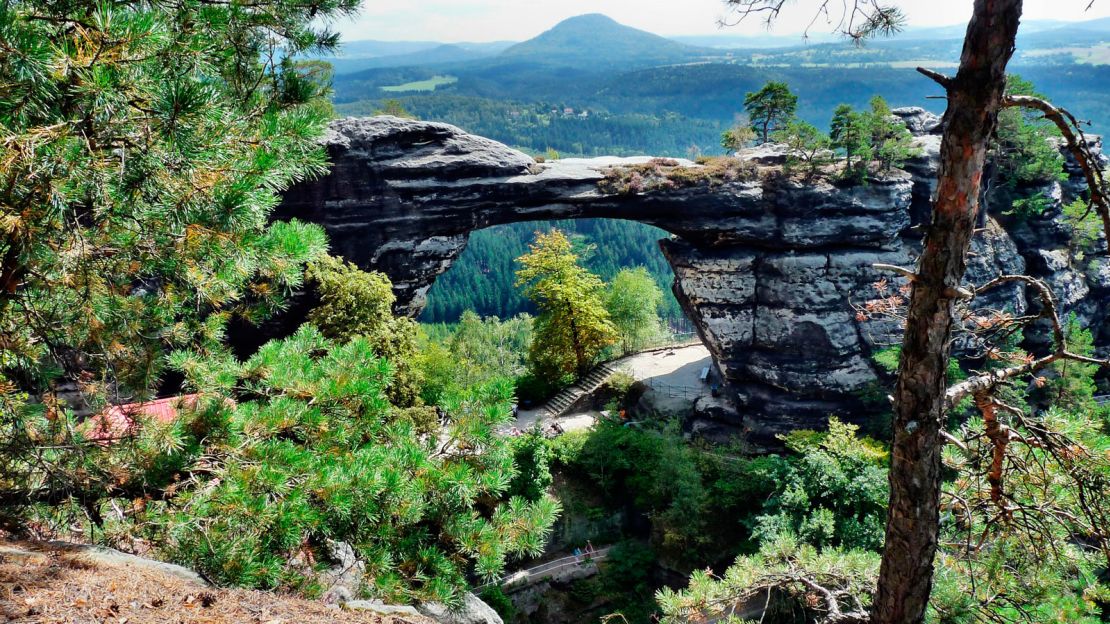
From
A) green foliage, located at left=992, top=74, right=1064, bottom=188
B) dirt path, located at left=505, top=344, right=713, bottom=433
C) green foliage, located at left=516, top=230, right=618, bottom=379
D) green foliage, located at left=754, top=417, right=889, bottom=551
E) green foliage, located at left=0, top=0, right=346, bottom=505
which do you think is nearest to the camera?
green foliage, located at left=0, top=0, right=346, bottom=505

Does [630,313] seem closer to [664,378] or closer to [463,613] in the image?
[664,378]

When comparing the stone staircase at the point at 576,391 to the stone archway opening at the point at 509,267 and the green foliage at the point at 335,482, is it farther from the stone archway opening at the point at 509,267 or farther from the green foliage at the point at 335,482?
the stone archway opening at the point at 509,267

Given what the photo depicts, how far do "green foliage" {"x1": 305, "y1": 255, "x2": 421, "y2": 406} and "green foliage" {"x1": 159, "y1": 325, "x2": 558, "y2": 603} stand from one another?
Answer: 1164 cm

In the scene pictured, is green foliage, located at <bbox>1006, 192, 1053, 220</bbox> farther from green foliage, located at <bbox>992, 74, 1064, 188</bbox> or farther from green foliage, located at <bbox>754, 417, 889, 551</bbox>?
green foliage, located at <bbox>754, 417, 889, 551</bbox>

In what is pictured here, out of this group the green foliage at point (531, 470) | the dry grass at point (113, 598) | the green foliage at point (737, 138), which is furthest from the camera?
the green foliage at point (737, 138)

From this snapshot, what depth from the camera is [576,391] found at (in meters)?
25.4

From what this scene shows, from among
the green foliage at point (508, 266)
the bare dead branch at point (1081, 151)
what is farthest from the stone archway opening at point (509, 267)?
the bare dead branch at point (1081, 151)

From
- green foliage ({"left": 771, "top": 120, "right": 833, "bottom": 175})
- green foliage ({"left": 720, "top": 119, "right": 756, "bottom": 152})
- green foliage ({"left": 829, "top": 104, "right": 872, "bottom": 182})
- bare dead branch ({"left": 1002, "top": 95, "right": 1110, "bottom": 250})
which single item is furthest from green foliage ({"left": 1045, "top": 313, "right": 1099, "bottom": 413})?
bare dead branch ({"left": 1002, "top": 95, "right": 1110, "bottom": 250})

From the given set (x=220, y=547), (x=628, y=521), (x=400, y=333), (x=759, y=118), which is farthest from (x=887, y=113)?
(x=220, y=547)

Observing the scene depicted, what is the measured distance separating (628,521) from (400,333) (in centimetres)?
853

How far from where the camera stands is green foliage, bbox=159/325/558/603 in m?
4.62

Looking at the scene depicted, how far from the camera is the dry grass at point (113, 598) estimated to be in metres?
3.51

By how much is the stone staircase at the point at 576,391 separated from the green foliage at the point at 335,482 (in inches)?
727

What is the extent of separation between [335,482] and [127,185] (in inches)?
97.0
